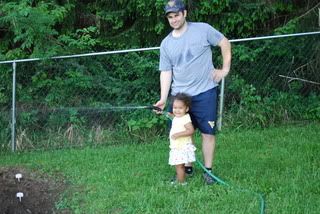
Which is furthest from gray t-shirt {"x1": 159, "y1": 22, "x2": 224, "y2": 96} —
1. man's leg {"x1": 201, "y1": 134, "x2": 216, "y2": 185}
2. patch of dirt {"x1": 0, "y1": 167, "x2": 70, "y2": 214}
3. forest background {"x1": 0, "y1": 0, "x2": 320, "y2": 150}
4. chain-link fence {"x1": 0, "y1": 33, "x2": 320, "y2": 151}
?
forest background {"x1": 0, "y1": 0, "x2": 320, "y2": 150}

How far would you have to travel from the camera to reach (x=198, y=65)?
5.07 metres

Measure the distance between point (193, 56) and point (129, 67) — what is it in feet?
10.8

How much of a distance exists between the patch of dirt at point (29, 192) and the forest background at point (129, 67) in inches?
64.9

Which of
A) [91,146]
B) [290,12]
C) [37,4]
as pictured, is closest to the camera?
[91,146]

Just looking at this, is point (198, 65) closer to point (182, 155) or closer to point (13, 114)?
point (182, 155)

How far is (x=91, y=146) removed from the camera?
7406 millimetres

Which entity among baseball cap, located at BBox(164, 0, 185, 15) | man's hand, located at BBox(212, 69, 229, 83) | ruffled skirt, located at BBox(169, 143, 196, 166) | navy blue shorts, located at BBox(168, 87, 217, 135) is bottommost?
ruffled skirt, located at BBox(169, 143, 196, 166)

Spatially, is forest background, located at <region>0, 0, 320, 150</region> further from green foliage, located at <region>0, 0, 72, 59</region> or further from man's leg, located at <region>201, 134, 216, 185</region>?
man's leg, located at <region>201, 134, 216, 185</region>

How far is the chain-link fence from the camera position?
24.9 feet

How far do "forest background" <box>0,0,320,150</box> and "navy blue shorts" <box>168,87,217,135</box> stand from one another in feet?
8.01

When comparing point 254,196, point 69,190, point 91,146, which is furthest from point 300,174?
point 91,146

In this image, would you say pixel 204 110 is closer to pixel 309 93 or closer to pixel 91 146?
A: pixel 91 146

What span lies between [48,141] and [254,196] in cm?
374

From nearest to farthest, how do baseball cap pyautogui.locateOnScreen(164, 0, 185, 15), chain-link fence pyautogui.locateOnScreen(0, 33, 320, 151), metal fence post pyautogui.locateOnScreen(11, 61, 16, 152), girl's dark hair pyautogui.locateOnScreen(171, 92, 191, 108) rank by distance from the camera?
baseball cap pyautogui.locateOnScreen(164, 0, 185, 15) < girl's dark hair pyautogui.locateOnScreen(171, 92, 191, 108) < metal fence post pyautogui.locateOnScreen(11, 61, 16, 152) < chain-link fence pyautogui.locateOnScreen(0, 33, 320, 151)
